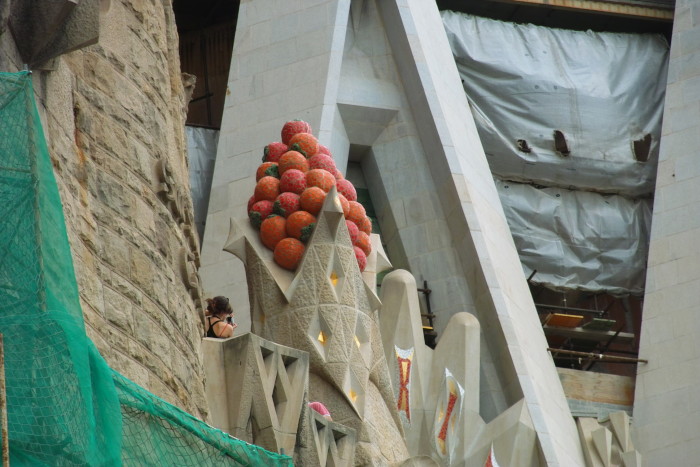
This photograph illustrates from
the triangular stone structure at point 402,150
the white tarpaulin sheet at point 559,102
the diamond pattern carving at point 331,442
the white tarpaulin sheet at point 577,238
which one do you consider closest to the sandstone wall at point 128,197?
the diamond pattern carving at point 331,442

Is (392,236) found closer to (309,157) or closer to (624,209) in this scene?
(624,209)

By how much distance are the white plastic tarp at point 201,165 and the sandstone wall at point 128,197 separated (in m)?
9.97

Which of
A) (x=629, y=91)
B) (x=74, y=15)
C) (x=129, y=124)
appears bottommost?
(x=629, y=91)

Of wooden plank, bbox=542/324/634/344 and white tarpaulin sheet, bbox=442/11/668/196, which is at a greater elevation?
white tarpaulin sheet, bbox=442/11/668/196

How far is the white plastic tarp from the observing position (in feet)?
67.2

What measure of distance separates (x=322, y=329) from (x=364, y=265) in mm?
1091

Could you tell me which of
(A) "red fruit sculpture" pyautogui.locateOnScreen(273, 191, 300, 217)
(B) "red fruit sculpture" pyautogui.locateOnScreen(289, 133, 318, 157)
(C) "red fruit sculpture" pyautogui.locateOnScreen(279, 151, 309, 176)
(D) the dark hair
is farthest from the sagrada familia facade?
(B) "red fruit sculpture" pyautogui.locateOnScreen(289, 133, 318, 157)

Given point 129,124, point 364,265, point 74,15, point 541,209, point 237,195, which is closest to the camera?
point 74,15

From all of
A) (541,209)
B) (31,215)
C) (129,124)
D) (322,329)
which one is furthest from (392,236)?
(31,215)

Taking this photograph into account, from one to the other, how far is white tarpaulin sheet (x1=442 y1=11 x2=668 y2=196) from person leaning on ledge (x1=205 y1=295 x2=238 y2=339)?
11.4 metres

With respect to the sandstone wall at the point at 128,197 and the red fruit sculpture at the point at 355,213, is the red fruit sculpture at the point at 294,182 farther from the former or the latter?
the sandstone wall at the point at 128,197

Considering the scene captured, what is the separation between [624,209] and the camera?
2414cm

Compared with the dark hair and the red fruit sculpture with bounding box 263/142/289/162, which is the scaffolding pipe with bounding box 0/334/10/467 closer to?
the dark hair

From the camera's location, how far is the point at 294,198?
43.4ft
